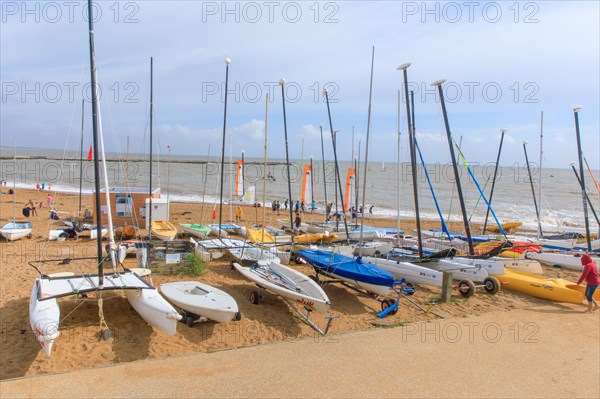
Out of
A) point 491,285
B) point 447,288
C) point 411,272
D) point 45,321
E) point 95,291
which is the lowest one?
point 491,285

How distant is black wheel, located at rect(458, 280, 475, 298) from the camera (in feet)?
40.6

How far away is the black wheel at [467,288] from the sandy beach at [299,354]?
0.79 meters

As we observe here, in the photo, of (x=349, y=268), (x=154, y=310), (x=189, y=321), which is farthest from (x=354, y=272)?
(x=154, y=310)

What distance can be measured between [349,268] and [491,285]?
14.8ft

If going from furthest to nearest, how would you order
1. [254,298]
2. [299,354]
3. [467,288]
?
[467,288] < [254,298] < [299,354]

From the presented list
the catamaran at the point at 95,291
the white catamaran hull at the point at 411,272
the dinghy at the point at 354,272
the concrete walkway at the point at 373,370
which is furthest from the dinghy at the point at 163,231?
the concrete walkway at the point at 373,370

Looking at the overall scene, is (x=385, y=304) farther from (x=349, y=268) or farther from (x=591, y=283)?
(x=591, y=283)

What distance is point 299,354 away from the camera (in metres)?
7.96

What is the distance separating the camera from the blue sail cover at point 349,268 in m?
11.0

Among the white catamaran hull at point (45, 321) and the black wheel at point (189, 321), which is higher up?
the white catamaran hull at point (45, 321)

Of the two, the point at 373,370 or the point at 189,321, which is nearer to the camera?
the point at 373,370

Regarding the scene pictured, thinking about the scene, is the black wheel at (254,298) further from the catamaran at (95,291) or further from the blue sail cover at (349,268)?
the catamaran at (95,291)

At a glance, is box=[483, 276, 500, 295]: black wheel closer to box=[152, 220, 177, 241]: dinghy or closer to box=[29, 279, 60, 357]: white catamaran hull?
box=[29, 279, 60, 357]: white catamaran hull

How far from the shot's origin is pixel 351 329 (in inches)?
382
